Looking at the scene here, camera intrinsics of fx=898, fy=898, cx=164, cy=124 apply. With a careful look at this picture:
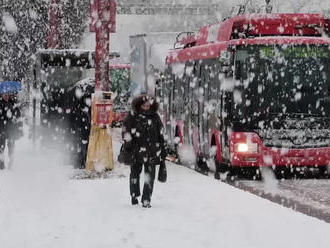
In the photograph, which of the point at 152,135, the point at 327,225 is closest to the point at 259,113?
the point at 152,135

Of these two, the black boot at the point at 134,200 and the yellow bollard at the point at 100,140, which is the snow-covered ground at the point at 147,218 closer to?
the black boot at the point at 134,200

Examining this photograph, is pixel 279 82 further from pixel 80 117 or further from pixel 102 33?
pixel 80 117

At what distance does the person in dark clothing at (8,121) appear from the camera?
18469 millimetres

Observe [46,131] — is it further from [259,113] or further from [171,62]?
[259,113]

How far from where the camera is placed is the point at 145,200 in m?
12.1

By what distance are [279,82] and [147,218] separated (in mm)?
5935

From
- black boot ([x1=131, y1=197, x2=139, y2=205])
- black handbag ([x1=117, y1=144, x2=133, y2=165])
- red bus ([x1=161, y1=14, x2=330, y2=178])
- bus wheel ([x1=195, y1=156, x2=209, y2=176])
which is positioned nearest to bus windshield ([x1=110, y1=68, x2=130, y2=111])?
bus wheel ([x1=195, y1=156, x2=209, y2=176])

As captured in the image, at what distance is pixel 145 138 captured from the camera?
12016 millimetres

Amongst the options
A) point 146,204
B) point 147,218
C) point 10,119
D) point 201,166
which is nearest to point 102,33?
point 10,119

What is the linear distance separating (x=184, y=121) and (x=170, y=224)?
397 inches

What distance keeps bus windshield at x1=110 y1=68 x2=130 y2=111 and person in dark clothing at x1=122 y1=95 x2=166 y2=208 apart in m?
30.6

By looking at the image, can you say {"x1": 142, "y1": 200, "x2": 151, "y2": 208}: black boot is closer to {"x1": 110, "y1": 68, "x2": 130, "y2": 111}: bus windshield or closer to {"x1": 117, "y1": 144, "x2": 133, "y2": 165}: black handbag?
{"x1": 117, "y1": 144, "x2": 133, "y2": 165}: black handbag

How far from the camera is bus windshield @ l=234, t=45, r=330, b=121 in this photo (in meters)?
16.1

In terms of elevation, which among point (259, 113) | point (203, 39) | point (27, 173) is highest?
point (203, 39)
